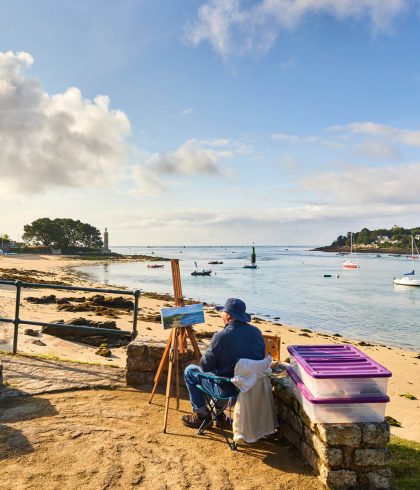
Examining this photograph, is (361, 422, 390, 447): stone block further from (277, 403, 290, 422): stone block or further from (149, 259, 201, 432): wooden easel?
(149, 259, 201, 432): wooden easel

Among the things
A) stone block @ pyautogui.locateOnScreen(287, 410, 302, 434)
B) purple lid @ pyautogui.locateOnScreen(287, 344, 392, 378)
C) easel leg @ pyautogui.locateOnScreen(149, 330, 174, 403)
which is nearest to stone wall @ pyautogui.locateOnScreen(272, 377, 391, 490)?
purple lid @ pyautogui.locateOnScreen(287, 344, 392, 378)

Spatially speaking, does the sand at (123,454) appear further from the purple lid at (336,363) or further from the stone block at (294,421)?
the purple lid at (336,363)

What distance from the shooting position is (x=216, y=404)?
16.3 ft

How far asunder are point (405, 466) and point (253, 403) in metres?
1.72

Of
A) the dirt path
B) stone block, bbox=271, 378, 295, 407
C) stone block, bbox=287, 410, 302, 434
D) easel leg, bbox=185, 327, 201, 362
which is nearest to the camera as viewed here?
the dirt path

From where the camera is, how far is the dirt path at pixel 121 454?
3770 mm

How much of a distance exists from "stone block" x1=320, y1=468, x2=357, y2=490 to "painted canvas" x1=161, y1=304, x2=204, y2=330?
2571mm

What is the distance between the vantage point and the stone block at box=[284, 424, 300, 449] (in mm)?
4447

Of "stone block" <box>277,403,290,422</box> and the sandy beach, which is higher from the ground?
"stone block" <box>277,403,290,422</box>

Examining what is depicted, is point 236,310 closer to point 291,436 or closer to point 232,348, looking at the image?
point 232,348

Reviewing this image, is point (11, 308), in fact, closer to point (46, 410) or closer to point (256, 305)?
point (46, 410)

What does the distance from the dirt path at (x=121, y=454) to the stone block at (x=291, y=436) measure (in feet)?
0.34

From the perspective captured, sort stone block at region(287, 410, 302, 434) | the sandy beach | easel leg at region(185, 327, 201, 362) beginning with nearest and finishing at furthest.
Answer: stone block at region(287, 410, 302, 434)
easel leg at region(185, 327, 201, 362)
the sandy beach

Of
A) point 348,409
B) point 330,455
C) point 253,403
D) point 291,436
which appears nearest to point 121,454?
point 253,403
